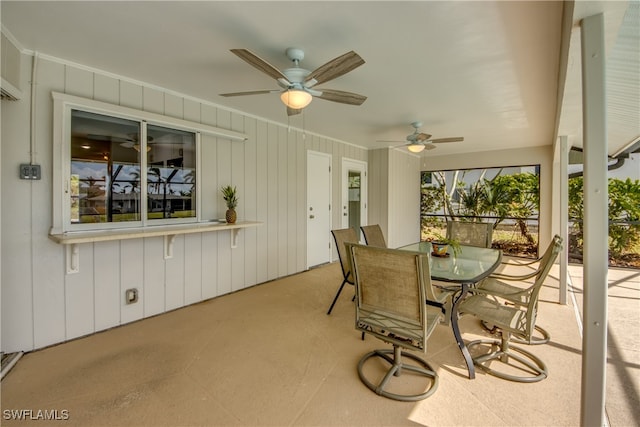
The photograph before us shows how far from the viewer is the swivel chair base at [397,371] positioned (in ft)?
5.71

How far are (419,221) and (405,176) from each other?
1.40 metres

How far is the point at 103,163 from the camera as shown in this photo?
258cm

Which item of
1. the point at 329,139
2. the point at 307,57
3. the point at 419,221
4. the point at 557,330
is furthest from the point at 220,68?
the point at 419,221

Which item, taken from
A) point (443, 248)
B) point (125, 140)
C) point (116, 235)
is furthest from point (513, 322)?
point (125, 140)

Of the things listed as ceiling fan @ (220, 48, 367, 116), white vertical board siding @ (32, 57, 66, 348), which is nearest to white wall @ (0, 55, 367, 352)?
white vertical board siding @ (32, 57, 66, 348)

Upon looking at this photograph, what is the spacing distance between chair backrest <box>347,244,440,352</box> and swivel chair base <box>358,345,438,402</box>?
27cm

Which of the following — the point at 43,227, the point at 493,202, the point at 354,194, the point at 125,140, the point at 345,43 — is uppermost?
the point at 345,43

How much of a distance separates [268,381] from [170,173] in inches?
93.0

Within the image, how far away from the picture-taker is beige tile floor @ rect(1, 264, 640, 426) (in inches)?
63.0

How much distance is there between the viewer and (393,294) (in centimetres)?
168

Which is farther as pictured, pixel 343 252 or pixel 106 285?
pixel 343 252

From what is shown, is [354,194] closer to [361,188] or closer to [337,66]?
[361,188]

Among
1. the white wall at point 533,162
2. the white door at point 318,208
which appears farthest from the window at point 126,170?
the white wall at point 533,162

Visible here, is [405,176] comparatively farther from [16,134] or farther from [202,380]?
[16,134]
